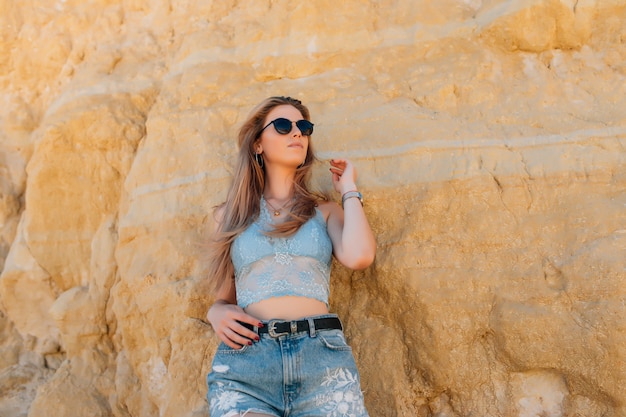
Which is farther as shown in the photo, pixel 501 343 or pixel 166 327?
pixel 166 327

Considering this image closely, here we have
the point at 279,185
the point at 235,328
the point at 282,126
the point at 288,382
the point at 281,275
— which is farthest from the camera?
the point at 279,185

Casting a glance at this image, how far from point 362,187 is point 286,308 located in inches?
34.0

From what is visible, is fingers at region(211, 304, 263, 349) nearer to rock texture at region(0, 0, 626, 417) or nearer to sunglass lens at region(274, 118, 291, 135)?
rock texture at region(0, 0, 626, 417)

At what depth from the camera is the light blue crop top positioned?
102 inches

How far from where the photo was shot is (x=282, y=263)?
2.64 metres

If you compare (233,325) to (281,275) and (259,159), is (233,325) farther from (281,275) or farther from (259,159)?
(259,159)

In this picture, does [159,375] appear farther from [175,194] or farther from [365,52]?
[365,52]

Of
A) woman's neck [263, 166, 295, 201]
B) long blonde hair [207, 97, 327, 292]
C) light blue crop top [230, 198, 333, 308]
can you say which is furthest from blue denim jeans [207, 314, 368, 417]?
woman's neck [263, 166, 295, 201]

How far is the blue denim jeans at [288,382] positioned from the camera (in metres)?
2.35

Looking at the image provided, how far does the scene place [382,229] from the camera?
3.08 m

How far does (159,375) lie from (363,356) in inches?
48.0

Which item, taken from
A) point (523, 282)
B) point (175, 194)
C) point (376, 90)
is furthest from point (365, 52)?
point (523, 282)

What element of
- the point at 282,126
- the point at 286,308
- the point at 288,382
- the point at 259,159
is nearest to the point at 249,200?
the point at 259,159

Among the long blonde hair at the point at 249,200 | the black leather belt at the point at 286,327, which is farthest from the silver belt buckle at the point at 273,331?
the long blonde hair at the point at 249,200
